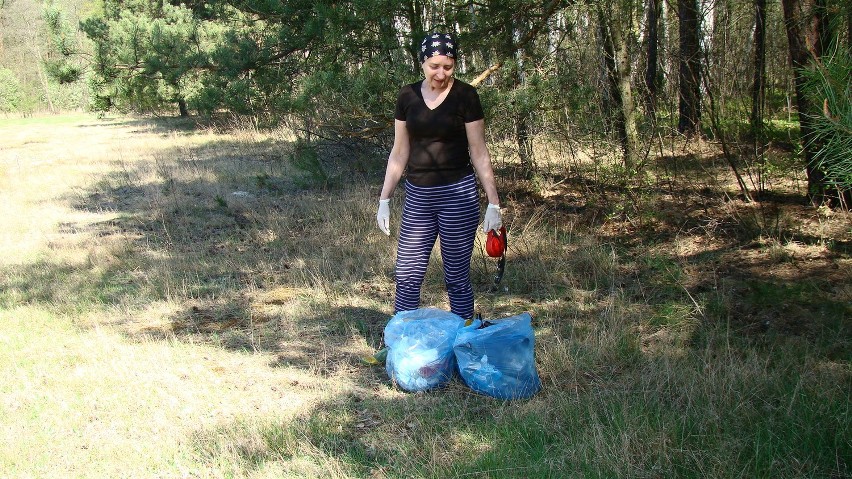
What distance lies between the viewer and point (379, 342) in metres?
4.56

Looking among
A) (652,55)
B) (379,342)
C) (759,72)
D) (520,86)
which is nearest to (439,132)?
(379,342)

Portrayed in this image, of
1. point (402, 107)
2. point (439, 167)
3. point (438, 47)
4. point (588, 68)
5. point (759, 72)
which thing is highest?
point (438, 47)

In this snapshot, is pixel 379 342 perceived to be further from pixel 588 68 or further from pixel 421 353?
pixel 588 68

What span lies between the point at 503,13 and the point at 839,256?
3580 millimetres

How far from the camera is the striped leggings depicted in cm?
400

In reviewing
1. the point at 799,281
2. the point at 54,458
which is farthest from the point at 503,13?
the point at 54,458

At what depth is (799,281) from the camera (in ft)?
16.5

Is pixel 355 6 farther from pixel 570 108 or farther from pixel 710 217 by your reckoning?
pixel 710 217

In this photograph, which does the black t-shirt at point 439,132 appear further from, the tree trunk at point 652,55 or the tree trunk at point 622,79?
the tree trunk at point 622,79

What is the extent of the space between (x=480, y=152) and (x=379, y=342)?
146 cm

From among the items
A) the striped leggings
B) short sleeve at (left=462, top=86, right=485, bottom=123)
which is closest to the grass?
the striped leggings

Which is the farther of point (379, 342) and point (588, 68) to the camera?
point (588, 68)

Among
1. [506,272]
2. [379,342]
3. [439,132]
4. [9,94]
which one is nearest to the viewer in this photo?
[439,132]

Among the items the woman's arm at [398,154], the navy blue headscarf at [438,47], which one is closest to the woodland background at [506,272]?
the woman's arm at [398,154]
